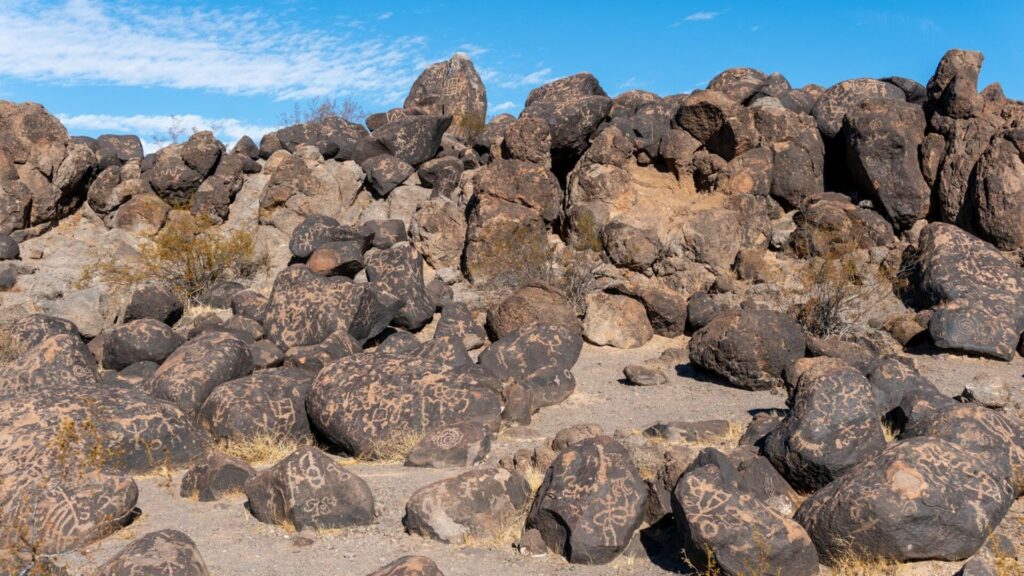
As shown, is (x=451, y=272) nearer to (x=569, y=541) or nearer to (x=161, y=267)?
(x=161, y=267)

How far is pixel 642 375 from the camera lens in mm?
13203

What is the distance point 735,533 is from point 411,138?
16802 millimetres

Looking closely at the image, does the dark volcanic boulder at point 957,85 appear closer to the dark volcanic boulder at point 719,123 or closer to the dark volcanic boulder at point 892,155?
the dark volcanic boulder at point 892,155

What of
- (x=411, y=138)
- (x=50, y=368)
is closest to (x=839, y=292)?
(x=411, y=138)

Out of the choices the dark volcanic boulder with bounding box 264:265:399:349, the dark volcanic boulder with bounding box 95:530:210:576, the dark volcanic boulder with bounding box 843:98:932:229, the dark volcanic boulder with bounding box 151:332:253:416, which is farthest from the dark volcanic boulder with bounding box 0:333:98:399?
the dark volcanic boulder with bounding box 843:98:932:229

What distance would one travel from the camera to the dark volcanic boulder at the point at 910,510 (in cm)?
654

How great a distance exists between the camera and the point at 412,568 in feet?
19.7

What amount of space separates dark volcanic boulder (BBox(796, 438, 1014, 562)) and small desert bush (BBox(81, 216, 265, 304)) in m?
13.8

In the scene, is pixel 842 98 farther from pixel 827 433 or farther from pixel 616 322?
pixel 827 433

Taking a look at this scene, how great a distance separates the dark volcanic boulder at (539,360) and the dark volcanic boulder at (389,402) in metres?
1.20

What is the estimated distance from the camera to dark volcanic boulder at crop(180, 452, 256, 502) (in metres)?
8.31

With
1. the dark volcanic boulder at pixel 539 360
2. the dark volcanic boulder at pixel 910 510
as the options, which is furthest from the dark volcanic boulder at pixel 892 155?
the dark volcanic boulder at pixel 910 510

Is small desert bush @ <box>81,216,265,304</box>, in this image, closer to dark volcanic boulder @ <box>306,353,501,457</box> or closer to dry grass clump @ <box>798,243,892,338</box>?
A: dark volcanic boulder @ <box>306,353,501,457</box>

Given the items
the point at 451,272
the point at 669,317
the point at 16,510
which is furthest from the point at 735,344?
the point at 16,510
